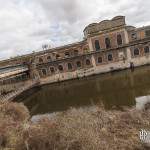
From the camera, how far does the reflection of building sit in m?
44.0

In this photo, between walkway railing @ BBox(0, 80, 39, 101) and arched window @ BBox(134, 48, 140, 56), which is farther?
arched window @ BBox(134, 48, 140, 56)

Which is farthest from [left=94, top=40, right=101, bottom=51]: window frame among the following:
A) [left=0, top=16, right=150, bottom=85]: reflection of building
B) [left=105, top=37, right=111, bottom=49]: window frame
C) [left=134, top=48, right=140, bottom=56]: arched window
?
[left=134, top=48, right=140, bottom=56]: arched window

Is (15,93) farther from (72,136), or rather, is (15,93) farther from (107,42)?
(72,136)

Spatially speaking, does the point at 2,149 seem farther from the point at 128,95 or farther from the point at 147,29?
the point at 147,29

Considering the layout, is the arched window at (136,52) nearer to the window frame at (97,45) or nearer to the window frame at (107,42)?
the window frame at (107,42)

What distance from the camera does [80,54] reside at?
4638cm

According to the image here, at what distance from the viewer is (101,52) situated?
1786 inches

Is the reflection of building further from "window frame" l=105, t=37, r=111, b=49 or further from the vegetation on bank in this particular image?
the vegetation on bank

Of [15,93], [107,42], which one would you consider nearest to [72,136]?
[15,93]

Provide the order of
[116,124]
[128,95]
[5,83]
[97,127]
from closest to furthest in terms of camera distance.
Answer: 1. [97,127]
2. [116,124]
3. [128,95]
4. [5,83]

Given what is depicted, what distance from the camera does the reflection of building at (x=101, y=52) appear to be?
44031mm

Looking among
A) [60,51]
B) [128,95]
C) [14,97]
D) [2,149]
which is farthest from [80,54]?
[2,149]

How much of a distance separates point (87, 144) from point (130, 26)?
40.9m

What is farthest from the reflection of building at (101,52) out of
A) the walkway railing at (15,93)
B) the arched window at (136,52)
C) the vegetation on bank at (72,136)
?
the vegetation on bank at (72,136)
